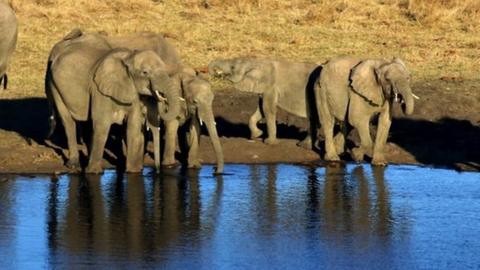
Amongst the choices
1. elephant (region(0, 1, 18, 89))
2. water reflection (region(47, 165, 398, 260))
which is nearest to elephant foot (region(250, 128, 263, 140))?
water reflection (region(47, 165, 398, 260))

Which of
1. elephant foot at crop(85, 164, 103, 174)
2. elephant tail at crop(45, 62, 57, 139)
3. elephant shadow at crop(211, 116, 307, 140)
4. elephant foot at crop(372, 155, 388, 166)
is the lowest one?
elephant foot at crop(372, 155, 388, 166)

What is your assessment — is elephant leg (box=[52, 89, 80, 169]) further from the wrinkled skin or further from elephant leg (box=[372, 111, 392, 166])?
elephant leg (box=[372, 111, 392, 166])

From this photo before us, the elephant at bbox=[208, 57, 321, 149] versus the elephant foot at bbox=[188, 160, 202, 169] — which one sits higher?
the elephant at bbox=[208, 57, 321, 149]

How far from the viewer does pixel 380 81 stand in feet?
59.1

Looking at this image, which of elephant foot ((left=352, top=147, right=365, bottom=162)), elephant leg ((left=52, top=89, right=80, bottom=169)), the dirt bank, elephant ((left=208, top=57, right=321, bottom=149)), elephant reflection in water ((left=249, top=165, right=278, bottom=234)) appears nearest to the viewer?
elephant reflection in water ((left=249, top=165, right=278, bottom=234))

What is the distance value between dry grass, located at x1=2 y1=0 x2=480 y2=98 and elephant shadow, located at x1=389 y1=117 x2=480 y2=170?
3.24 metres

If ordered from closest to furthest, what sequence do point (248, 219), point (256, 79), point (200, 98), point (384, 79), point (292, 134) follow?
point (248, 219), point (200, 98), point (384, 79), point (256, 79), point (292, 134)

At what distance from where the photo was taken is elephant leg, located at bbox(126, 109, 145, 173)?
55.2ft

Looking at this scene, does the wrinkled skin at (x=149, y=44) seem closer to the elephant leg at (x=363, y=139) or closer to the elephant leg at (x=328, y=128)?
the elephant leg at (x=328, y=128)

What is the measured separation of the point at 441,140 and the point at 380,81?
1.63 meters

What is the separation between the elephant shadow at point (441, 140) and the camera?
1816 cm

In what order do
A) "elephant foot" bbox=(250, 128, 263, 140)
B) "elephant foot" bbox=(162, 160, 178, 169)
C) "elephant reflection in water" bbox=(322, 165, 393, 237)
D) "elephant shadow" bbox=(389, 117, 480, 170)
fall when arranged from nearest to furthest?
1. "elephant reflection in water" bbox=(322, 165, 393, 237)
2. "elephant foot" bbox=(162, 160, 178, 169)
3. "elephant shadow" bbox=(389, 117, 480, 170)
4. "elephant foot" bbox=(250, 128, 263, 140)

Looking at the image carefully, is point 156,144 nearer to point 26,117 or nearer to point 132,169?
point 132,169

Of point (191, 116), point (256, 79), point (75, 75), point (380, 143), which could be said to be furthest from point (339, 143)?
point (75, 75)
